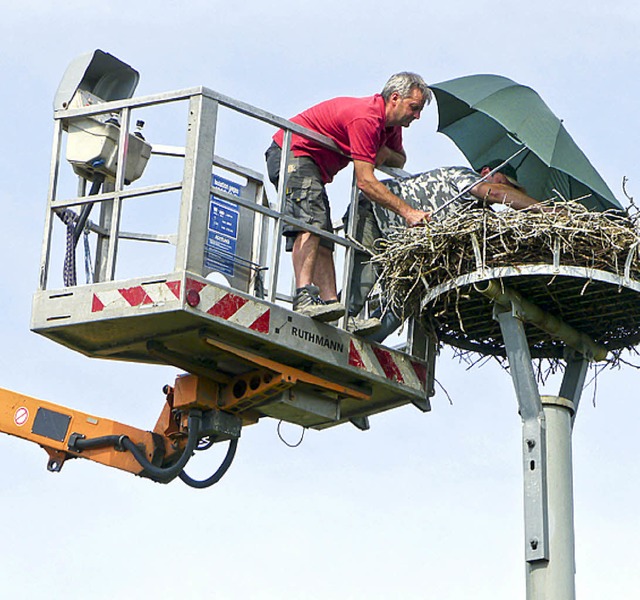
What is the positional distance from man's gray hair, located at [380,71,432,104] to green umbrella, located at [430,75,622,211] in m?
0.11

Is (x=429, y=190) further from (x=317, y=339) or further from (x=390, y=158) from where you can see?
(x=317, y=339)

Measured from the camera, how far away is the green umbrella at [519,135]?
14680mm

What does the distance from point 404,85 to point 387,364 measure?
2.31 meters

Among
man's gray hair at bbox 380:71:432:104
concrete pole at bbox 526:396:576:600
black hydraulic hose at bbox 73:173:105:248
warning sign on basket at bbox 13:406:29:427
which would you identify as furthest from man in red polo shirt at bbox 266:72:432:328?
warning sign on basket at bbox 13:406:29:427

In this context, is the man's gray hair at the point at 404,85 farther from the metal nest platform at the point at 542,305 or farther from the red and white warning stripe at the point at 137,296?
the red and white warning stripe at the point at 137,296

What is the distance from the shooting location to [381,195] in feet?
48.8

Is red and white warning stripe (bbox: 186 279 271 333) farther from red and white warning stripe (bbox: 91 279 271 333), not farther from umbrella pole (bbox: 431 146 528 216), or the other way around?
umbrella pole (bbox: 431 146 528 216)

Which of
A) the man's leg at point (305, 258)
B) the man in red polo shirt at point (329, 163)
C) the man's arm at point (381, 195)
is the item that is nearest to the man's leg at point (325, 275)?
the man in red polo shirt at point (329, 163)

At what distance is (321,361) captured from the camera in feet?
47.7

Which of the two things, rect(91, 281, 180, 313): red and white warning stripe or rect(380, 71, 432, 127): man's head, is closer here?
rect(91, 281, 180, 313): red and white warning stripe

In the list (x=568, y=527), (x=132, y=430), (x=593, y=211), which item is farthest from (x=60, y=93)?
(x=568, y=527)

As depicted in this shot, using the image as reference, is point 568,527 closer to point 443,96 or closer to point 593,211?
point 593,211

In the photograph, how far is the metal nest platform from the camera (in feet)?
45.4

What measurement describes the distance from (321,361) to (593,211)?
2.52 meters
